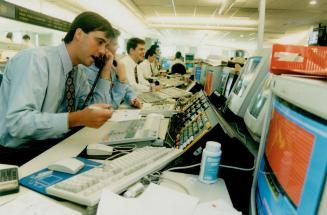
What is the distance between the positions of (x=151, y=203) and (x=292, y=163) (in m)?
0.38

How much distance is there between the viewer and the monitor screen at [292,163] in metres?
0.36

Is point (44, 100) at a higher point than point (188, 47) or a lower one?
lower

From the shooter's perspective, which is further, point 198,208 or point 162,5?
point 162,5

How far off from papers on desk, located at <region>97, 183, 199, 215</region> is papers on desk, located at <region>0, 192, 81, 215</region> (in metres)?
0.08

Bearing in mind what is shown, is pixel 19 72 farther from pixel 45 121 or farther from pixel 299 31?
pixel 299 31

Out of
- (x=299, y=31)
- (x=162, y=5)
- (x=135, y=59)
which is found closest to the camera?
(x=135, y=59)

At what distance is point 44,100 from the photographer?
4.31ft

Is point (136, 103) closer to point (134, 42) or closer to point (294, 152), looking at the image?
point (294, 152)

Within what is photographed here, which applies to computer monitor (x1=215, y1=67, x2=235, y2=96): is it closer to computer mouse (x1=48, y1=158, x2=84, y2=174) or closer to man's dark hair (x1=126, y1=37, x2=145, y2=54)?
computer mouse (x1=48, y1=158, x2=84, y2=174)

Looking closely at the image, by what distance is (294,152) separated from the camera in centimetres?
45

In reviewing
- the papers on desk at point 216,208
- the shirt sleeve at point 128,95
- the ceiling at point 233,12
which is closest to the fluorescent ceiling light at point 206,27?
the ceiling at point 233,12

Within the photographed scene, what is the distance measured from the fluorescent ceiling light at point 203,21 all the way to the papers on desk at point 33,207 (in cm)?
870

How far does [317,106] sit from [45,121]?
1.02 meters

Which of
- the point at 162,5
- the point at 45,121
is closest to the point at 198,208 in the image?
the point at 45,121
